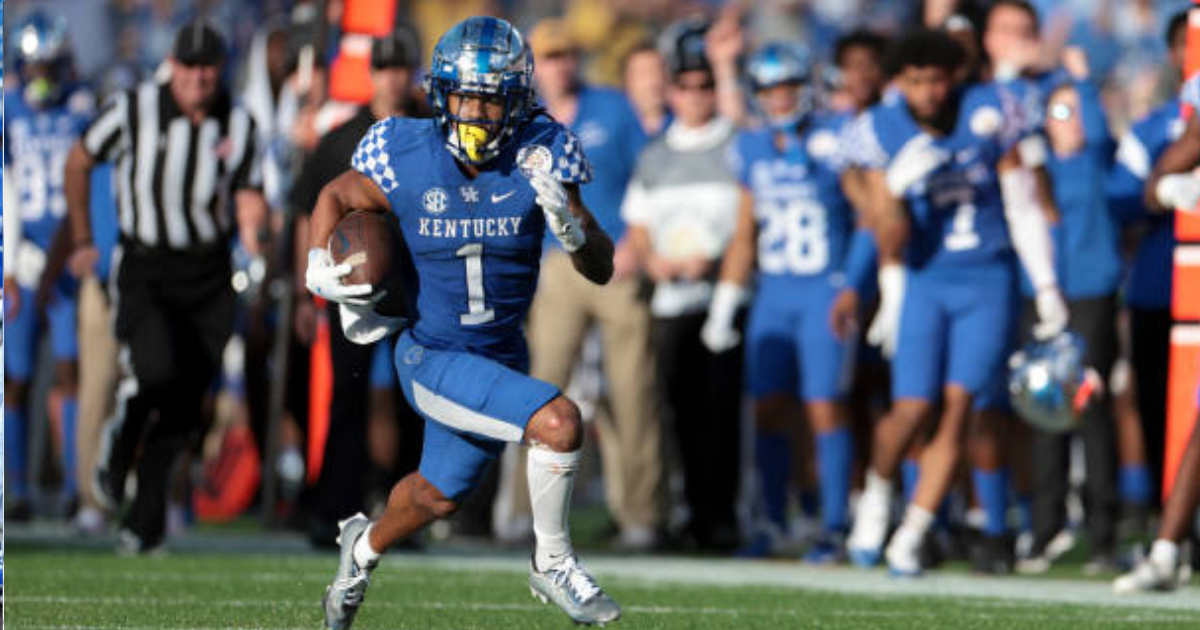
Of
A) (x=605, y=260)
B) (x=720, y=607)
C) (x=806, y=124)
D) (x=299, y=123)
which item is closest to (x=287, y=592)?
(x=720, y=607)

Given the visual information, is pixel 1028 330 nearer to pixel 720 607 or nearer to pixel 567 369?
pixel 567 369

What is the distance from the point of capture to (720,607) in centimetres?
685

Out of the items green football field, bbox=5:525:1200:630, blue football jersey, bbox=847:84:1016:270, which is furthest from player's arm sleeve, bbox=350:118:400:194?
blue football jersey, bbox=847:84:1016:270

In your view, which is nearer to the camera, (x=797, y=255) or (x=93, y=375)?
(x=797, y=255)

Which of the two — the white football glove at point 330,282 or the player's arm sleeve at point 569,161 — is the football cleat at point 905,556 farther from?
the white football glove at point 330,282

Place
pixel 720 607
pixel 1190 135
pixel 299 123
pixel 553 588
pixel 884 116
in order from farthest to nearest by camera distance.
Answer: pixel 299 123 → pixel 884 116 → pixel 1190 135 → pixel 720 607 → pixel 553 588

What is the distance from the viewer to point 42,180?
1133 centimetres

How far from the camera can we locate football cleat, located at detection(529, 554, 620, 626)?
216 inches

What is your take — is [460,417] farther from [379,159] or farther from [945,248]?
[945,248]

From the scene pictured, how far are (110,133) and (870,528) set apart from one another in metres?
3.20

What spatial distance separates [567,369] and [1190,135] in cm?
318

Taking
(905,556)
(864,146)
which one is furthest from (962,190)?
(905,556)

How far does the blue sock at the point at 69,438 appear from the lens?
11.1m

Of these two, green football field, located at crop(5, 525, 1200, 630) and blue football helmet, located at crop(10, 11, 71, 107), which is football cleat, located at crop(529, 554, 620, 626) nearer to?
green football field, located at crop(5, 525, 1200, 630)
